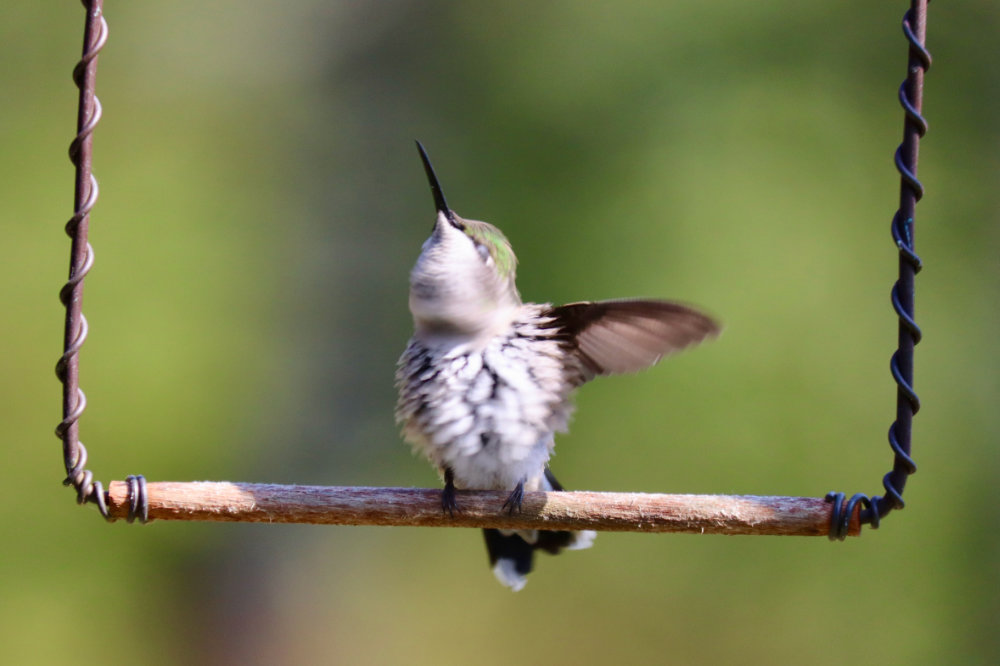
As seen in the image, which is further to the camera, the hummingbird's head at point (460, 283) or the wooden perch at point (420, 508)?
the hummingbird's head at point (460, 283)

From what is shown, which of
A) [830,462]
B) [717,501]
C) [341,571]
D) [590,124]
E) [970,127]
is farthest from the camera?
[341,571]

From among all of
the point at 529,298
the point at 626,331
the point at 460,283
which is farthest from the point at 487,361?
the point at 529,298

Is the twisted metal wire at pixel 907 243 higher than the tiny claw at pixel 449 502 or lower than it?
higher

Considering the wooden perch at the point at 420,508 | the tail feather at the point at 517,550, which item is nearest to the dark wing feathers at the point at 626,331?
the wooden perch at the point at 420,508

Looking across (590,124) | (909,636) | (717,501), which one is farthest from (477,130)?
(717,501)

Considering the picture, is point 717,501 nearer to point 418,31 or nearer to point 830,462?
point 830,462

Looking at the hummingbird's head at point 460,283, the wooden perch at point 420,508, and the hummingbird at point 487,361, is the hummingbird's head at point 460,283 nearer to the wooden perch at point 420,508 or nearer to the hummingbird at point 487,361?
the hummingbird at point 487,361

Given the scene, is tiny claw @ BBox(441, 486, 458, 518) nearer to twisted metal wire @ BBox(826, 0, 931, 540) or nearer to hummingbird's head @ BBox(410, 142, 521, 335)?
hummingbird's head @ BBox(410, 142, 521, 335)
